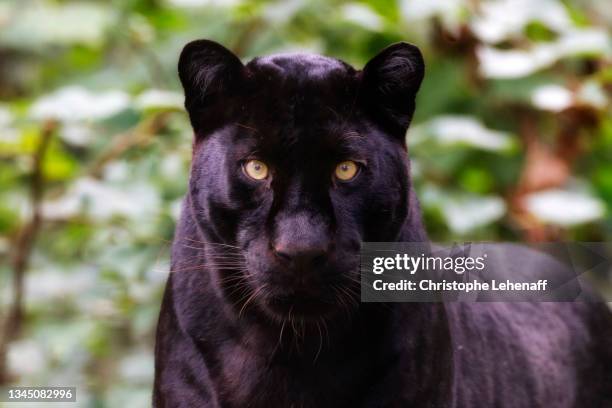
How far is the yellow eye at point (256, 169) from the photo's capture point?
182cm

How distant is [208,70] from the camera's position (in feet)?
6.24

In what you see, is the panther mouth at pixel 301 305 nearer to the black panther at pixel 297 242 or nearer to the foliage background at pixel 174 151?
the black panther at pixel 297 242

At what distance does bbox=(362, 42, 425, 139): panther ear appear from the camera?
73.3 inches

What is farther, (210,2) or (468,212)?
(210,2)

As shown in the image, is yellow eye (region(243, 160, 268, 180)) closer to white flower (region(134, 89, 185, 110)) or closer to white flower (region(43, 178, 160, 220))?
white flower (region(134, 89, 185, 110))

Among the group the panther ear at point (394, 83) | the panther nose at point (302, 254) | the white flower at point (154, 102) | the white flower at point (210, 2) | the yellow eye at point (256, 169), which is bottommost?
the panther nose at point (302, 254)

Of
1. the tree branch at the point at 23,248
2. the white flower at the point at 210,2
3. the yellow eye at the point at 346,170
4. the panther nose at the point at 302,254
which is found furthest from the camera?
the white flower at the point at 210,2

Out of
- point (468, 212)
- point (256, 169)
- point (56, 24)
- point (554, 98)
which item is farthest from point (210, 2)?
point (256, 169)

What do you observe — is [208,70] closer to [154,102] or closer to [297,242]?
[297,242]

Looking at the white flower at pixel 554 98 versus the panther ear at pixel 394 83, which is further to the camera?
the white flower at pixel 554 98

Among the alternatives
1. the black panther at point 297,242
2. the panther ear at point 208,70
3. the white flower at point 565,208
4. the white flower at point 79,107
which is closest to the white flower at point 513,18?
the white flower at point 565,208

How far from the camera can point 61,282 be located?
13.2ft

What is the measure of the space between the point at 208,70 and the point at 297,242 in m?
0.40

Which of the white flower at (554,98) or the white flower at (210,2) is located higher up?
the white flower at (210,2)
